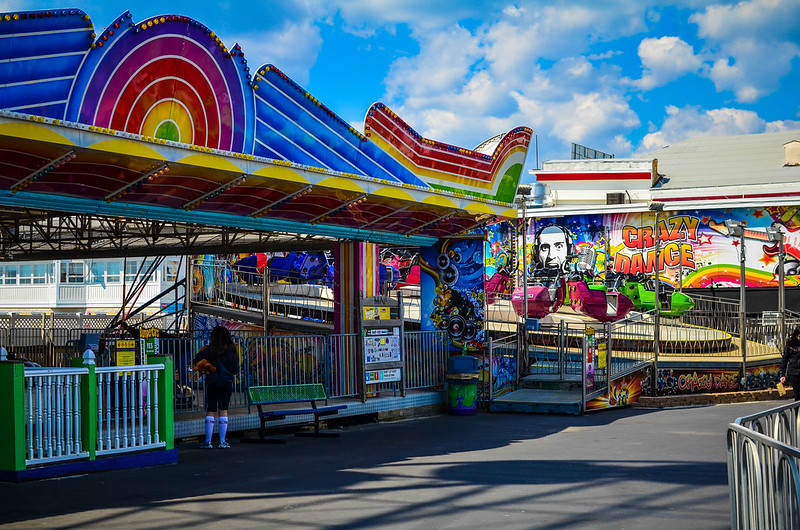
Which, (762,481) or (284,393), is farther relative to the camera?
(284,393)

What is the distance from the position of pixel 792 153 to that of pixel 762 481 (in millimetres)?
43769

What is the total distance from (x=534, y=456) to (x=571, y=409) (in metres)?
5.96

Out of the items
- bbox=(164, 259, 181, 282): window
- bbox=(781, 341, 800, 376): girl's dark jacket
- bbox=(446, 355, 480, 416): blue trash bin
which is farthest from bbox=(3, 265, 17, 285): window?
bbox=(781, 341, 800, 376): girl's dark jacket

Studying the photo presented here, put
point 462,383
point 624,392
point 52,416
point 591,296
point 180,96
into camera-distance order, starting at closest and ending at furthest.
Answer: point 52,416, point 180,96, point 462,383, point 624,392, point 591,296

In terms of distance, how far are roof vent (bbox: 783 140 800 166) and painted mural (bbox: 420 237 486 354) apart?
105 ft

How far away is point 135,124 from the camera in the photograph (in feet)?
37.9

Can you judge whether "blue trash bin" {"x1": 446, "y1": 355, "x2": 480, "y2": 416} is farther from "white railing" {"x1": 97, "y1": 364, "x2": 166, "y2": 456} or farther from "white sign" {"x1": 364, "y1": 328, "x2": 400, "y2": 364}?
"white railing" {"x1": 97, "y1": 364, "x2": 166, "y2": 456}

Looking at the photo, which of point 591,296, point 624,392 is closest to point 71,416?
point 624,392

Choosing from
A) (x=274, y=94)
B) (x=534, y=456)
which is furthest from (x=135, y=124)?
(x=534, y=456)

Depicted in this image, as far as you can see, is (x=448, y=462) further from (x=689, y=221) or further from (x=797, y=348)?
(x=689, y=221)

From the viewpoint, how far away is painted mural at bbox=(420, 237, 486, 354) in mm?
19109

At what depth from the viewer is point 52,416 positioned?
9.87 meters

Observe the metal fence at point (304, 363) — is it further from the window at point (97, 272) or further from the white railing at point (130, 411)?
the window at point (97, 272)

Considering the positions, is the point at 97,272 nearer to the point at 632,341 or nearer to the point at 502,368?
the point at 502,368
